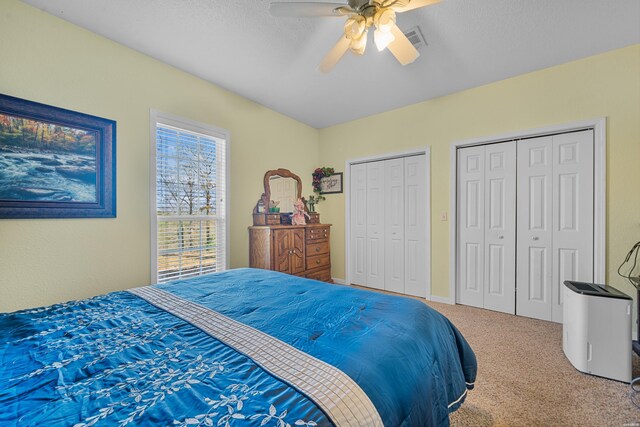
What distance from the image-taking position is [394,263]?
388cm

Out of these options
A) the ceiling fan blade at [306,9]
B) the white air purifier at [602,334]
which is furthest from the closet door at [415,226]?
the ceiling fan blade at [306,9]

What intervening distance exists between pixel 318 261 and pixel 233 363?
308cm

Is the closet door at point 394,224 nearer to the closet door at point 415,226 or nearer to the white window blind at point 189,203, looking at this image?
the closet door at point 415,226

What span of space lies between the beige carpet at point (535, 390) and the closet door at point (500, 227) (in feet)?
1.95

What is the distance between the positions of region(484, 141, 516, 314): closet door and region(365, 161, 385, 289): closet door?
1360 mm

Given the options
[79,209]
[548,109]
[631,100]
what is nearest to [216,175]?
[79,209]

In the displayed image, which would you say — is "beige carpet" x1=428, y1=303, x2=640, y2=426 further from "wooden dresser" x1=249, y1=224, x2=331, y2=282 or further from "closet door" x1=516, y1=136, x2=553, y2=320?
"wooden dresser" x1=249, y1=224, x2=331, y2=282

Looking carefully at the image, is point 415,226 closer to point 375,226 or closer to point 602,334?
point 375,226

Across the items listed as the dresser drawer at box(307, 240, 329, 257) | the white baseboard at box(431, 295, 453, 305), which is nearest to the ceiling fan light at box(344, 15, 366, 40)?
the dresser drawer at box(307, 240, 329, 257)

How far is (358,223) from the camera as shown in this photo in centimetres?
425

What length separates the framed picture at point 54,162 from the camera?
1.79 meters

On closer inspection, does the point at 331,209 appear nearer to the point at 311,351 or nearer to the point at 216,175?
the point at 216,175

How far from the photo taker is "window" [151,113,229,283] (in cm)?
258

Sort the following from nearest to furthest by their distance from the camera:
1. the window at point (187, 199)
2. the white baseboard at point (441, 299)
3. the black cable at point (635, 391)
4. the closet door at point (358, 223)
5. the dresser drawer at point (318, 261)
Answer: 1. the black cable at point (635, 391)
2. the window at point (187, 199)
3. the white baseboard at point (441, 299)
4. the dresser drawer at point (318, 261)
5. the closet door at point (358, 223)
